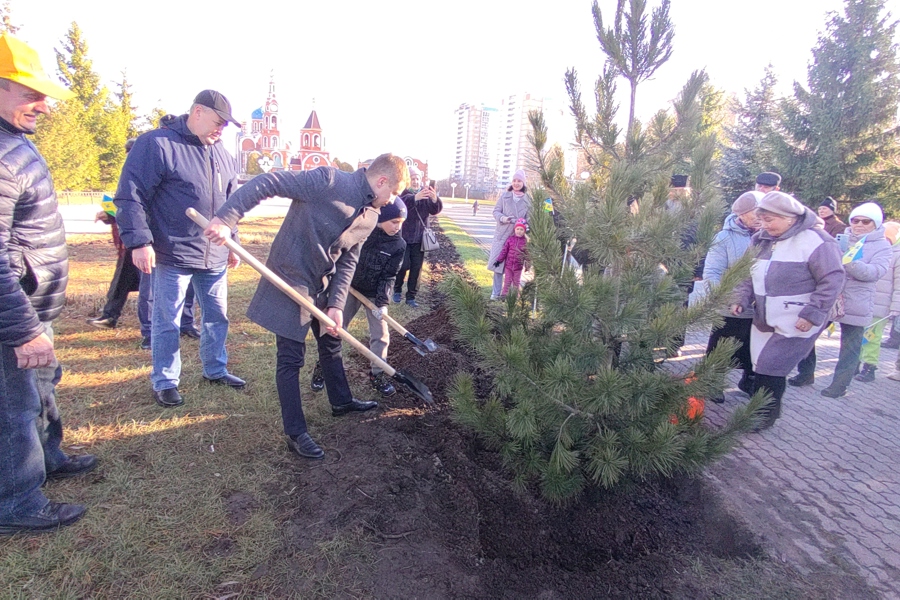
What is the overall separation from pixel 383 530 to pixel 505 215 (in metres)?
5.17

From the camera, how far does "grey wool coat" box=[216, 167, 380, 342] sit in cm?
292

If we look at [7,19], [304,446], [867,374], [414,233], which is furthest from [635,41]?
[7,19]

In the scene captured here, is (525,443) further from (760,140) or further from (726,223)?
(760,140)

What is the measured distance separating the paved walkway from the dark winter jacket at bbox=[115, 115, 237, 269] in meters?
3.32

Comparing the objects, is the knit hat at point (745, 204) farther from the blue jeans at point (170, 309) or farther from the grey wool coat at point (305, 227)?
the blue jeans at point (170, 309)

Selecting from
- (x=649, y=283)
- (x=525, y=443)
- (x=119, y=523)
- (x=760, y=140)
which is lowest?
(x=119, y=523)

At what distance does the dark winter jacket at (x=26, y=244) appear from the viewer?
6.78 ft

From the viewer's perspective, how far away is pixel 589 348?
250 centimetres

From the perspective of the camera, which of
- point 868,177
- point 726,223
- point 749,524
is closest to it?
point 749,524

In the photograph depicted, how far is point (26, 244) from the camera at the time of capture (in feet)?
7.43

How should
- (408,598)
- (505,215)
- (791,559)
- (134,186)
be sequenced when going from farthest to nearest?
(505,215), (134,186), (791,559), (408,598)

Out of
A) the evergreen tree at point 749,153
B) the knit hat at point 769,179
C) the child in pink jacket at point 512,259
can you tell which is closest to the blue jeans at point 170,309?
the child in pink jacket at point 512,259

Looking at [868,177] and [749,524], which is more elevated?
[868,177]

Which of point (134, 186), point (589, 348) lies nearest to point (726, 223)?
point (589, 348)
